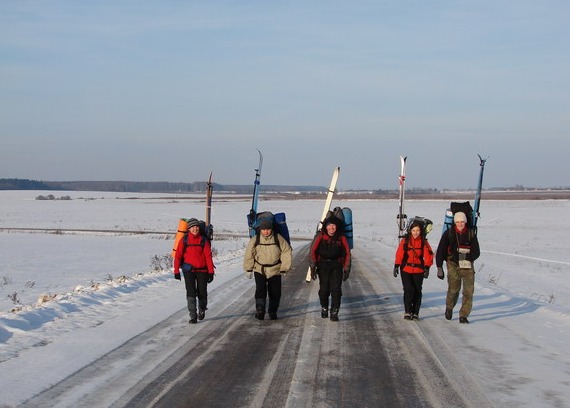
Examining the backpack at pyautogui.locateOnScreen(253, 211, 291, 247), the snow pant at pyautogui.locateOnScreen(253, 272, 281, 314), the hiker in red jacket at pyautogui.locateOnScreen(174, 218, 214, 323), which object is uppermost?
the backpack at pyautogui.locateOnScreen(253, 211, 291, 247)

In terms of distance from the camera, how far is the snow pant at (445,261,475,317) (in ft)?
34.1

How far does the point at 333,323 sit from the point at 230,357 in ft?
9.32

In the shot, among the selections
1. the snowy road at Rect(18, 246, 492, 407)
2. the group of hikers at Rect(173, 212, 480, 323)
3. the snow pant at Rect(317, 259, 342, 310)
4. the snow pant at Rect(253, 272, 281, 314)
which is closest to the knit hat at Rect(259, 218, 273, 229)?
the group of hikers at Rect(173, 212, 480, 323)

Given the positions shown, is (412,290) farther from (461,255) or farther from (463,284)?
(461,255)

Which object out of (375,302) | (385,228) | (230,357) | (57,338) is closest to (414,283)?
(375,302)

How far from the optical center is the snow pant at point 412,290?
10.6m

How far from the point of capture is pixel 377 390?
21.3 ft

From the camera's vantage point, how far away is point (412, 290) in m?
10.7

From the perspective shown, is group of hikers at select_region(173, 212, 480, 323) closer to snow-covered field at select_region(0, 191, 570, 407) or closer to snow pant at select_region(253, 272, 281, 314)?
snow pant at select_region(253, 272, 281, 314)

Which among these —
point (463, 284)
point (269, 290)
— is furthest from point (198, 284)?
point (463, 284)

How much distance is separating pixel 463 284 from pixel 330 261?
86.6 inches

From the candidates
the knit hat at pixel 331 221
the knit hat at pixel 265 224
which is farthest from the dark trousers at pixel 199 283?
the knit hat at pixel 331 221

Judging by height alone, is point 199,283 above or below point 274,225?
below

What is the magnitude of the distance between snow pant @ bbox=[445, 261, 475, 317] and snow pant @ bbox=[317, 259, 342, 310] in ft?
5.97
